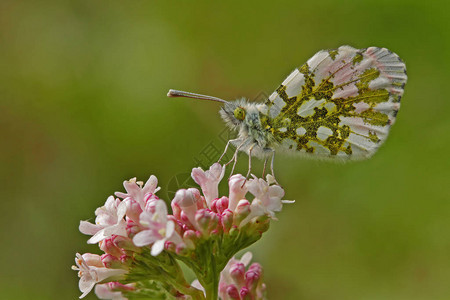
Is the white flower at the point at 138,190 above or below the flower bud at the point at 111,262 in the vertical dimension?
above

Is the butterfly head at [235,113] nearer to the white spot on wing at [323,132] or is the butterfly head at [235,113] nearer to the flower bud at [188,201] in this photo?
the white spot on wing at [323,132]

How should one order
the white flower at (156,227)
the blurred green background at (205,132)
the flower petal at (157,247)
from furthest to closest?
the blurred green background at (205,132), the white flower at (156,227), the flower petal at (157,247)

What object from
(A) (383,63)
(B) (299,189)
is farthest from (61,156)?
(A) (383,63)

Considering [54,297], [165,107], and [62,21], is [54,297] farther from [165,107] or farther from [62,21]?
[62,21]

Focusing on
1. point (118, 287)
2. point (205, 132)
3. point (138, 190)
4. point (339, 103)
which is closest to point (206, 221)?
point (138, 190)

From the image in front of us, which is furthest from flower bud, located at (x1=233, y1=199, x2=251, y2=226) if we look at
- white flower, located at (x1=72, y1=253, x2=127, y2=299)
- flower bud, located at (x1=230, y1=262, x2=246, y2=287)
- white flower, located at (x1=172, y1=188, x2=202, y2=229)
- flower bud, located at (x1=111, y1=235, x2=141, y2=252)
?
white flower, located at (x1=72, y1=253, x2=127, y2=299)

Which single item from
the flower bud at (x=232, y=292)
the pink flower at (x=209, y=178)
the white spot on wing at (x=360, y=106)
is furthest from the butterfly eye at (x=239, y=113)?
the flower bud at (x=232, y=292)

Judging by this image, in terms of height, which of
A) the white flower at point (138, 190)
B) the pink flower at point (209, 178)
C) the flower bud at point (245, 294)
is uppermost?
the white flower at point (138, 190)
